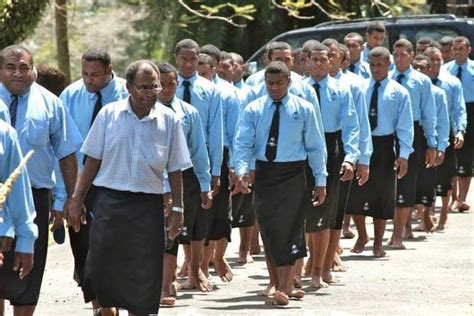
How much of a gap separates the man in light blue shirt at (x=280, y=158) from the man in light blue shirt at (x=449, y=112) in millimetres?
6251

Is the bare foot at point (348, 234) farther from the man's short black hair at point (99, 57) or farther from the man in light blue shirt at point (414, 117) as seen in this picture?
the man's short black hair at point (99, 57)

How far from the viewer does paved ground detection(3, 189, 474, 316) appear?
12.1 metres

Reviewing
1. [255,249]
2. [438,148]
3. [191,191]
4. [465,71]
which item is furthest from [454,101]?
[191,191]

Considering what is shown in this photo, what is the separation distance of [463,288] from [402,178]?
11.9ft

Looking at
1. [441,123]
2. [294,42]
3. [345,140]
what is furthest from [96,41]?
[345,140]

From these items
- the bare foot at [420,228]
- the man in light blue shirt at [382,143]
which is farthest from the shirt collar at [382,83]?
the bare foot at [420,228]

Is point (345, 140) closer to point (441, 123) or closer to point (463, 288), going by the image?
point (463, 288)

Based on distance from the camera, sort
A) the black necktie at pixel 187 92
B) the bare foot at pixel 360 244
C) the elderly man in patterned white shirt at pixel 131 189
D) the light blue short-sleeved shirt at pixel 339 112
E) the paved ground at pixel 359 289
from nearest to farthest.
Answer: the elderly man in patterned white shirt at pixel 131 189 < the paved ground at pixel 359 289 < the black necktie at pixel 187 92 < the light blue short-sleeved shirt at pixel 339 112 < the bare foot at pixel 360 244

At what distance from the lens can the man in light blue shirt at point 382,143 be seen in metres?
15.8

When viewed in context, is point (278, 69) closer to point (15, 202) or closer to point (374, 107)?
point (374, 107)

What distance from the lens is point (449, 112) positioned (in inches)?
742

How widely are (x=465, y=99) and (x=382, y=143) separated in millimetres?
5005

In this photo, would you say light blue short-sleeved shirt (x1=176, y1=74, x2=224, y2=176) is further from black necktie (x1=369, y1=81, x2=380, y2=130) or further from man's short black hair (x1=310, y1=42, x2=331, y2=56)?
black necktie (x1=369, y1=81, x2=380, y2=130)

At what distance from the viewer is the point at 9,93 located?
10.1m
